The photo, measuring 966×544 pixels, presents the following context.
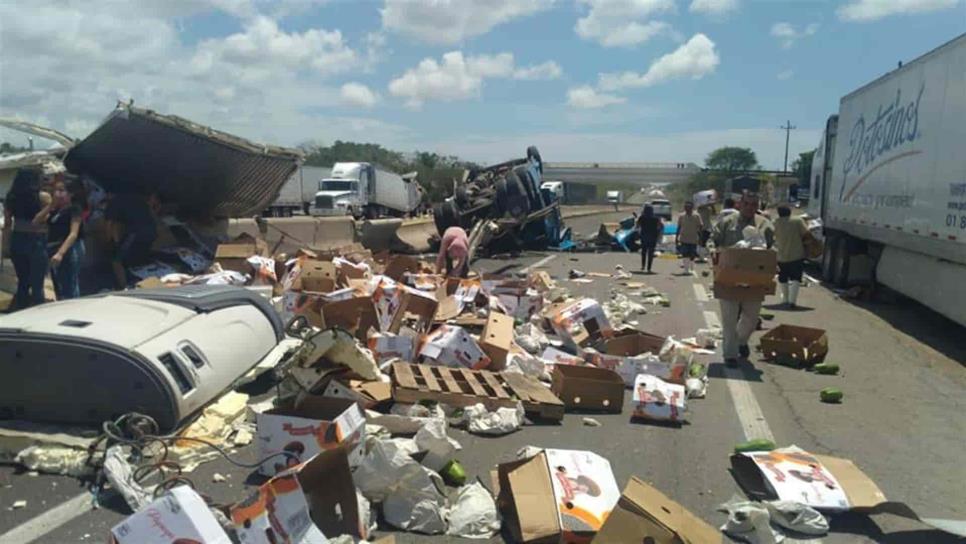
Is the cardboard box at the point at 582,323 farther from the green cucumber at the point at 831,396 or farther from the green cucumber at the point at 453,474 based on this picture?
the green cucumber at the point at 453,474

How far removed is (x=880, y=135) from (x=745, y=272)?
7587mm

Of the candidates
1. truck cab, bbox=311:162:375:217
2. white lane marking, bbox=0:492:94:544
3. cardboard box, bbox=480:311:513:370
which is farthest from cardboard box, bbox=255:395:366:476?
truck cab, bbox=311:162:375:217

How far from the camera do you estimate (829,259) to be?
18.2 metres

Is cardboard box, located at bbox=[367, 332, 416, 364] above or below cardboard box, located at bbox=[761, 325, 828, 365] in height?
above

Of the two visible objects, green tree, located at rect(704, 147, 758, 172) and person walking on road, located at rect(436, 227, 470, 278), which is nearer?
person walking on road, located at rect(436, 227, 470, 278)

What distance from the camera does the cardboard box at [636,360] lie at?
742 cm

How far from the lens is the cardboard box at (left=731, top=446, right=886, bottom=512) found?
4.69m

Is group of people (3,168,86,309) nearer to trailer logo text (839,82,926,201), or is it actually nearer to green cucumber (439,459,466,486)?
green cucumber (439,459,466,486)

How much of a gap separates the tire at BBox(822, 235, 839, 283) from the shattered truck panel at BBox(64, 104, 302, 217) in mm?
11504

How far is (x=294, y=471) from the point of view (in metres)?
3.85

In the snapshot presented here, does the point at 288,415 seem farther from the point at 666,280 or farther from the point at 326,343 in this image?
the point at 666,280

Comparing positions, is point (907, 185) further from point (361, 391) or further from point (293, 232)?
point (293, 232)

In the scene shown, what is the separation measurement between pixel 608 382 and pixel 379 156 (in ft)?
316

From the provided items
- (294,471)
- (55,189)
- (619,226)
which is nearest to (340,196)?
(619,226)
